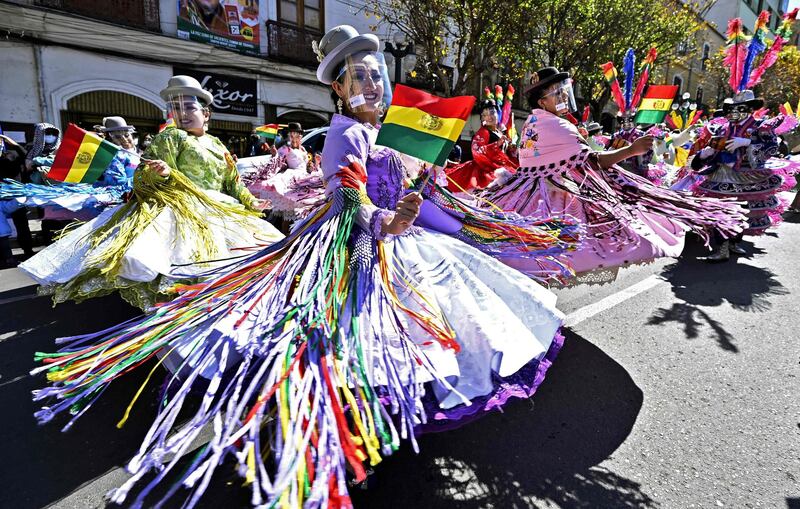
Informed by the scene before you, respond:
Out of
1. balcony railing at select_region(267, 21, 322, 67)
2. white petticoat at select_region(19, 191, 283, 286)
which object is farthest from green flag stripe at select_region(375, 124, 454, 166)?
balcony railing at select_region(267, 21, 322, 67)

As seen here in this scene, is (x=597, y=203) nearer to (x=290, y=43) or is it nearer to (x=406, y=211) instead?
(x=406, y=211)

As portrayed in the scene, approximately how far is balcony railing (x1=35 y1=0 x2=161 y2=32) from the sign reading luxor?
1249mm

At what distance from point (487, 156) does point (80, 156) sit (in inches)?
157

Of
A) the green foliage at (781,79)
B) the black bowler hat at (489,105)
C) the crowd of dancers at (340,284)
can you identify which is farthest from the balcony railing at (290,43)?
the green foliage at (781,79)

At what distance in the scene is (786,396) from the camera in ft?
8.60

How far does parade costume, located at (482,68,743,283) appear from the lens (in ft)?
9.31

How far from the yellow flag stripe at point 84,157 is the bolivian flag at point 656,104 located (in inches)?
170

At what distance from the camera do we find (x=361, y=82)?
6.75 ft

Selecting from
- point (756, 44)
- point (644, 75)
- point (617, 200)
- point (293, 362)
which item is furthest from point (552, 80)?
Result: point (756, 44)

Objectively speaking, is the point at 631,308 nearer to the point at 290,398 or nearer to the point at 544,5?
the point at 290,398

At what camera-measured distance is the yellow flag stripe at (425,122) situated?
5.05 ft

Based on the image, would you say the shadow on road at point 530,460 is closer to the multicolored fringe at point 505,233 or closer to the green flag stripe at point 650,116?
the multicolored fringe at point 505,233

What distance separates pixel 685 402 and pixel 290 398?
7.79 ft

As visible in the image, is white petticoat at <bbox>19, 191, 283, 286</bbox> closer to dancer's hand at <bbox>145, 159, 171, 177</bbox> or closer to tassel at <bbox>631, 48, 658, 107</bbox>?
dancer's hand at <bbox>145, 159, 171, 177</bbox>
